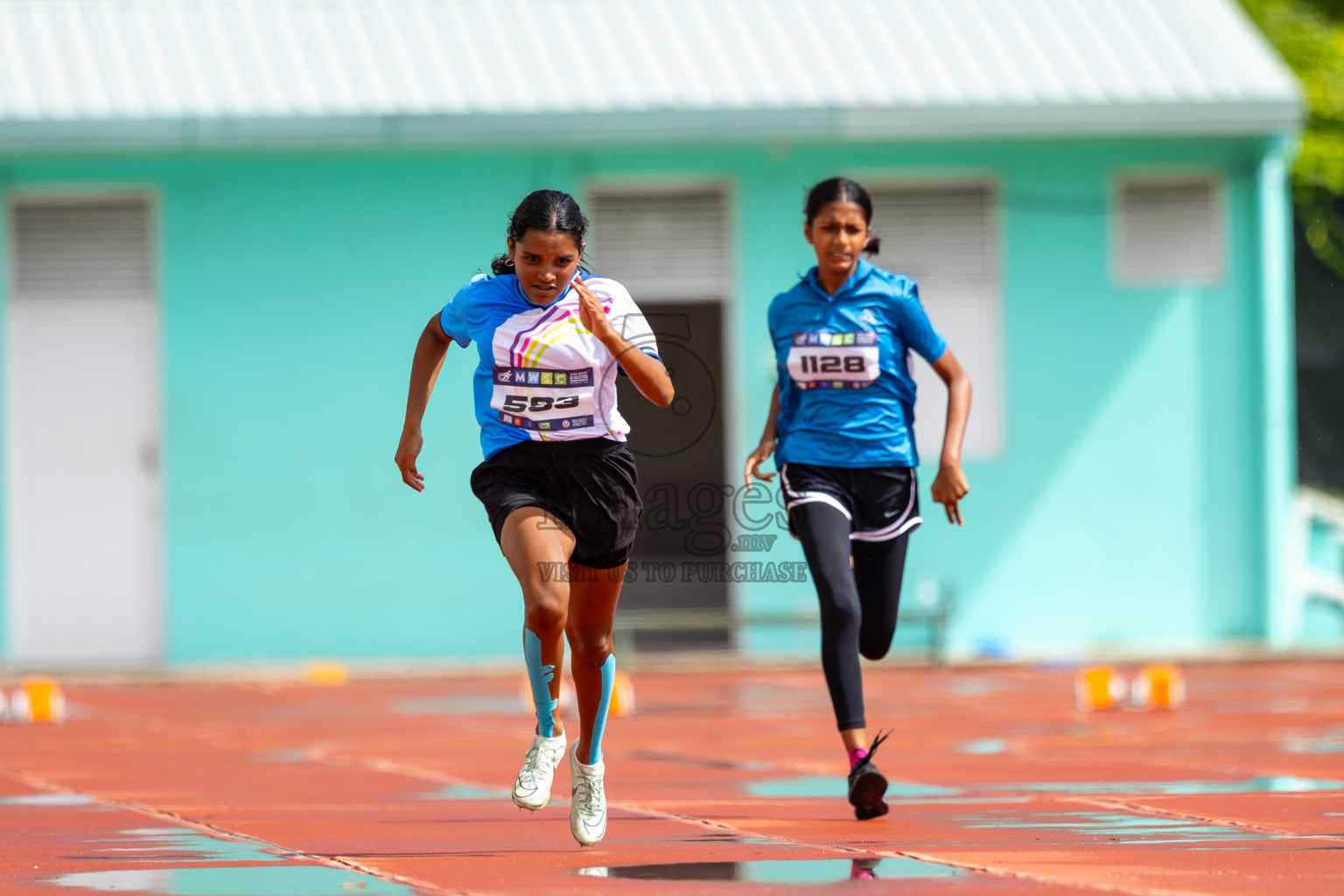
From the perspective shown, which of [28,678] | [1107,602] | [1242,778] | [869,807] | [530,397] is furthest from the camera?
[1107,602]

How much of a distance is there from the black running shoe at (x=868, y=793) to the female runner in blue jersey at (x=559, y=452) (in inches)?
36.3

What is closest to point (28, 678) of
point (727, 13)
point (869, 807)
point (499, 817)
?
point (727, 13)


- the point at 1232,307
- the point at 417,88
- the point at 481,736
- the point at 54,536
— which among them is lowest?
the point at 481,736

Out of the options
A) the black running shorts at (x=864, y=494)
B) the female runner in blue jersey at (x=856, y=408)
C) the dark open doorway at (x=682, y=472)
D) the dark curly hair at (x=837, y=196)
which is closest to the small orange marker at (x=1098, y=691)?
the dark open doorway at (x=682, y=472)

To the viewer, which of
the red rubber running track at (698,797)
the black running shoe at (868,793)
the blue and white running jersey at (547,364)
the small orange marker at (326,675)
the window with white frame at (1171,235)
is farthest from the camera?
the window with white frame at (1171,235)

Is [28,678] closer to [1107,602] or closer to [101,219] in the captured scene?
[101,219]

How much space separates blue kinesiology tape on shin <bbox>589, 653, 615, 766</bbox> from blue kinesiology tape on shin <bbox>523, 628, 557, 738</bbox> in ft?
0.43

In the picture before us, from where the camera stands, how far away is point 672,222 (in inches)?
594

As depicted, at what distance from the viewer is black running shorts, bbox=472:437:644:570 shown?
234 inches

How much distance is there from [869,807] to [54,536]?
391 inches

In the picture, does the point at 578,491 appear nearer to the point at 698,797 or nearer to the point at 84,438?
the point at 698,797

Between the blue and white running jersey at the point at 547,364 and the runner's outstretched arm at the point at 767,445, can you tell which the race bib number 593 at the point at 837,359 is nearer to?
the runner's outstretched arm at the point at 767,445

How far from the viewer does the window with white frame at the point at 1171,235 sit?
1520 cm

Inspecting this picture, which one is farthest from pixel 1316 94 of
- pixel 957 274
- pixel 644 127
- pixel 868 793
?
pixel 868 793
